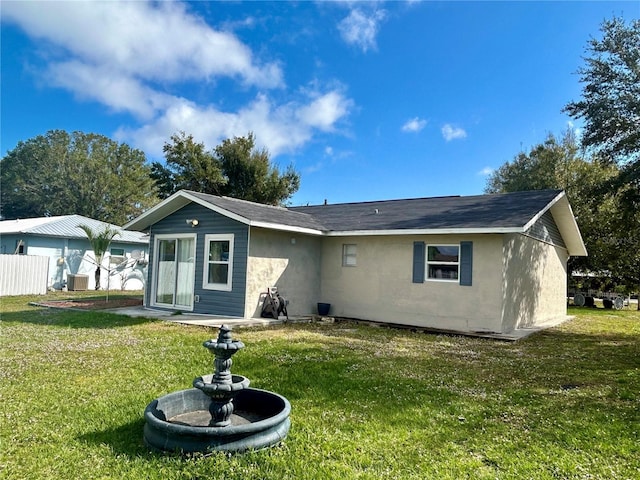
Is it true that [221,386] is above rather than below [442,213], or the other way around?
below

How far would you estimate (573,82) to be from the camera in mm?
12773

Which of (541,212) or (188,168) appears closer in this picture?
(541,212)

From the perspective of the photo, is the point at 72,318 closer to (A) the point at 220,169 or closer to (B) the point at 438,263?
(B) the point at 438,263

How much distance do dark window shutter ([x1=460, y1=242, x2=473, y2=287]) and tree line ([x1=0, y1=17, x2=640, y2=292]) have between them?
489 cm

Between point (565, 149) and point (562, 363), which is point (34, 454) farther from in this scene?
point (565, 149)

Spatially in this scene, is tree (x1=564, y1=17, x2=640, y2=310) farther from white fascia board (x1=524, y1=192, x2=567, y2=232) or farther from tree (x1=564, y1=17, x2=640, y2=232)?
white fascia board (x1=524, y1=192, x2=567, y2=232)

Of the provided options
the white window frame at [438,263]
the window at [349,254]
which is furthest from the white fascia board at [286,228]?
the white window frame at [438,263]

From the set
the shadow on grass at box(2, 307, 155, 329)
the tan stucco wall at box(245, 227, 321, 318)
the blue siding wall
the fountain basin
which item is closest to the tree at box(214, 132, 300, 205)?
the blue siding wall

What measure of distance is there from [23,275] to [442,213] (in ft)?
54.8

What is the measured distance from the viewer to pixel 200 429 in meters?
3.19

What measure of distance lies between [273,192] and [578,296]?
1975cm

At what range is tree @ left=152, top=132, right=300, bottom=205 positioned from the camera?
28328mm

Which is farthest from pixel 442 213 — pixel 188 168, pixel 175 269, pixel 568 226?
pixel 188 168

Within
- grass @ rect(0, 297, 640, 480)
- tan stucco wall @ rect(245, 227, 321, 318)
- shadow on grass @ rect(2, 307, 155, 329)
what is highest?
tan stucco wall @ rect(245, 227, 321, 318)
